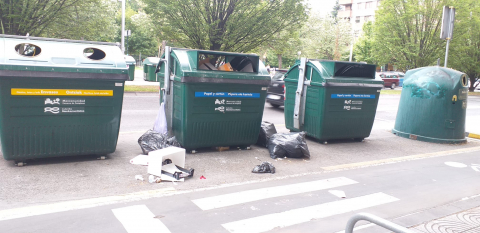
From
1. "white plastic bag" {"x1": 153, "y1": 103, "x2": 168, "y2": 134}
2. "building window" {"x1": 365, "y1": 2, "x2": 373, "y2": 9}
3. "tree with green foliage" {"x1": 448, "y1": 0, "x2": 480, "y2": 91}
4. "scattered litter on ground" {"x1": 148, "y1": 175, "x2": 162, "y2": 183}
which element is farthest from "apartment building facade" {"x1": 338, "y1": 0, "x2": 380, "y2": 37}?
"scattered litter on ground" {"x1": 148, "y1": 175, "x2": 162, "y2": 183}

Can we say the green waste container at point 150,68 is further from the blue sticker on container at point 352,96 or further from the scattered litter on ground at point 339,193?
the scattered litter on ground at point 339,193

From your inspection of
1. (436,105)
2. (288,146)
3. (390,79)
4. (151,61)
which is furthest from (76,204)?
(390,79)

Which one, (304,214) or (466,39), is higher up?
(466,39)

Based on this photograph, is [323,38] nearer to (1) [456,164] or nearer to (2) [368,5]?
(2) [368,5]

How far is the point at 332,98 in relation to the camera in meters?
7.72

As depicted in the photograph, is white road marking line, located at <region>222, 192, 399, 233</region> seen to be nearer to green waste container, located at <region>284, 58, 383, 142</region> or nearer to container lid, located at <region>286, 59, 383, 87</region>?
green waste container, located at <region>284, 58, 383, 142</region>

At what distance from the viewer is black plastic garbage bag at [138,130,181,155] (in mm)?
6254

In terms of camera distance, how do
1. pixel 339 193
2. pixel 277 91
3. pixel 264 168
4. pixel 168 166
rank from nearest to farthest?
1. pixel 339 193
2. pixel 168 166
3. pixel 264 168
4. pixel 277 91

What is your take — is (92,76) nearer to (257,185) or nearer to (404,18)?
(257,185)

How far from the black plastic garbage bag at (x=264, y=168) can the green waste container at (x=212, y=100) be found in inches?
40.9

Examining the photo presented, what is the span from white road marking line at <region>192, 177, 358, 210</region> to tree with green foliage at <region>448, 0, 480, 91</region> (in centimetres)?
2533

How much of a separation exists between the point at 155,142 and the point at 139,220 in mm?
2488

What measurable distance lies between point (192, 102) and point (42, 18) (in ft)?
37.0

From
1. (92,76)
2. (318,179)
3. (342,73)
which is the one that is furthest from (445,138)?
(92,76)
